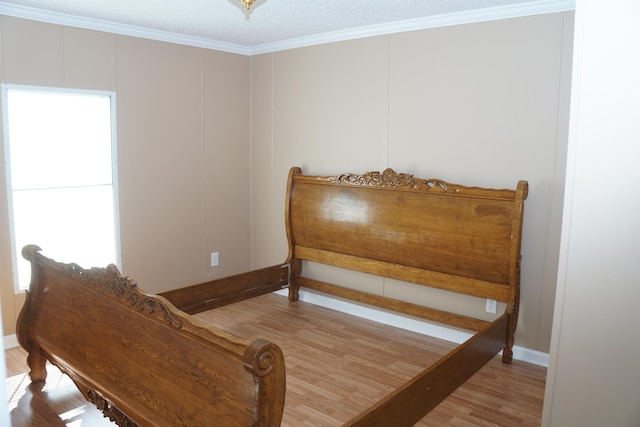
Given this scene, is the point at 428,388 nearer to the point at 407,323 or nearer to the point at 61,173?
the point at 407,323

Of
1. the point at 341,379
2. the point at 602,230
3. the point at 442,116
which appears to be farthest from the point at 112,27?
the point at 602,230

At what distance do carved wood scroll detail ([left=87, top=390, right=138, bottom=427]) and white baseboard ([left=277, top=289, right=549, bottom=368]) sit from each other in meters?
2.29

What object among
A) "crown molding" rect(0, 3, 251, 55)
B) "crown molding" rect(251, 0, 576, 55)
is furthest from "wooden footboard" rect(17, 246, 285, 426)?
"crown molding" rect(251, 0, 576, 55)

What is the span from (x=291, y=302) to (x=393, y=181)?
4.97 ft

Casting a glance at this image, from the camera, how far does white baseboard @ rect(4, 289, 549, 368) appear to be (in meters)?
3.44

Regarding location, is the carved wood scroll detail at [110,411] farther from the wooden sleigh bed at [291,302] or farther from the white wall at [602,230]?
the white wall at [602,230]

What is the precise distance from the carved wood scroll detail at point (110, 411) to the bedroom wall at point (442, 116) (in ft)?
7.38

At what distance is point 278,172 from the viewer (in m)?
4.79

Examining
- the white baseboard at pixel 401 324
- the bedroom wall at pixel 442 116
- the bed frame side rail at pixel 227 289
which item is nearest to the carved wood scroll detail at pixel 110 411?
the bed frame side rail at pixel 227 289

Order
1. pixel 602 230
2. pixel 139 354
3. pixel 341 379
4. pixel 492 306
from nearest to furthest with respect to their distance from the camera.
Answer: pixel 602 230, pixel 139 354, pixel 341 379, pixel 492 306

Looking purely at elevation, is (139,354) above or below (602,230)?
below

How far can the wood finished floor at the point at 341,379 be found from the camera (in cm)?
275

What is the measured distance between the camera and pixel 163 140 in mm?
4324

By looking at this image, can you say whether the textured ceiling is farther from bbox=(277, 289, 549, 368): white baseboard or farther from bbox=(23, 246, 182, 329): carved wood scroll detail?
bbox=(277, 289, 549, 368): white baseboard
